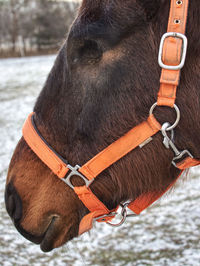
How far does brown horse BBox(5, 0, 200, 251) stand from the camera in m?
1.50

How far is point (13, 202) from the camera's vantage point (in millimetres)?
1851

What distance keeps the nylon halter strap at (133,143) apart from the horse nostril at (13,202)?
27 cm

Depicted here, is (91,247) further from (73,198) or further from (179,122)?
(179,122)

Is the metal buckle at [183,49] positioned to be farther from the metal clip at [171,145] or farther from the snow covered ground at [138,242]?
the snow covered ground at [138,242]

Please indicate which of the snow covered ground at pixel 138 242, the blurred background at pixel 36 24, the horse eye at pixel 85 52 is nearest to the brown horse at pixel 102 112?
the horse eye at pixel 85 52

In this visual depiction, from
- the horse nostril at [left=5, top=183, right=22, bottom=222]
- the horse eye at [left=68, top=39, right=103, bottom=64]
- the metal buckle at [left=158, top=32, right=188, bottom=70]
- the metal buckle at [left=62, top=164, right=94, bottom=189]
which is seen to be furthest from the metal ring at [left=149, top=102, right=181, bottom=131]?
the horse nostril at [left=5, top=183, right=22, bottom=222]

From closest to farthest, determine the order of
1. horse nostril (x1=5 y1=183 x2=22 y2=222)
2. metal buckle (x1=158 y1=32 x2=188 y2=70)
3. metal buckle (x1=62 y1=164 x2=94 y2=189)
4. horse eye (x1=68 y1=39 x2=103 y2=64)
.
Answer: metal buckle (x1=158 y1=32 x2=188 y2=70) → horse eye (x1=68 y1=39 x2=103 y2=64) → metal buckle (x1=62 y1=164 x2=94 y2=189) → horse nostril (x1=5 y1=183 x2=22 y2=222)

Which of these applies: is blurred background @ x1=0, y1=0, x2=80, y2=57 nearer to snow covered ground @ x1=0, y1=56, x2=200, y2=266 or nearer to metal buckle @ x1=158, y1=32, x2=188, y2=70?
snow covered ground @ x1=0, y1=56, x2=200, y2=266

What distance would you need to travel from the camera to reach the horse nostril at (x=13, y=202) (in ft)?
5.98

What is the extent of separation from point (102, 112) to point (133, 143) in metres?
0.22

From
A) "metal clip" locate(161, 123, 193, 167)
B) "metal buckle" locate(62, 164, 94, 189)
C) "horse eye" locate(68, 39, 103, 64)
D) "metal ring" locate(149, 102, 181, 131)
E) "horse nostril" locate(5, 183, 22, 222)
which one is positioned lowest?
"horse nostril" locate(5, 183, 22, 222)

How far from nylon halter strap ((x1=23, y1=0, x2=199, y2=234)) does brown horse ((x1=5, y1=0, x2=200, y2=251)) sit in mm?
35

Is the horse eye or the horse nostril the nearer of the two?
the horse eye

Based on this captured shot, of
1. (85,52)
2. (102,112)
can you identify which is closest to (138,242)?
(102,112)
